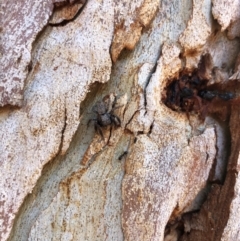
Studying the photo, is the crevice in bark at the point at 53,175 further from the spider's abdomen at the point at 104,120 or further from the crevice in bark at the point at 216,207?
the crevice in bark at the point at 216,207

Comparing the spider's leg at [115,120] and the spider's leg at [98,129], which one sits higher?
the spider's leg at [115,120]

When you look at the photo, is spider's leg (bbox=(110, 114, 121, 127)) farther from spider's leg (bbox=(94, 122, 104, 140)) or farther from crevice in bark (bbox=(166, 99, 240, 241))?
crevice in bark (bbox=(166, 99, 240, 241))

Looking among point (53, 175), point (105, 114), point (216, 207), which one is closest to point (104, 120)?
point (105, 114)

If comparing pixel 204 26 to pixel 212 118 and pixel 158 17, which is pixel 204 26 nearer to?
pixel 158 17

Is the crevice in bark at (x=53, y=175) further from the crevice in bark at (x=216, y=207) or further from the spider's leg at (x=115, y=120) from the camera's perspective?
the crevice in bark at (x=216, y=207)

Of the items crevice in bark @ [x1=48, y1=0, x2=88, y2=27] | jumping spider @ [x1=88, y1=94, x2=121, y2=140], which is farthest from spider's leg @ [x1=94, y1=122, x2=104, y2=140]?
crevice in bark @ [x1=48, y1=0, x2=88, y2=27]

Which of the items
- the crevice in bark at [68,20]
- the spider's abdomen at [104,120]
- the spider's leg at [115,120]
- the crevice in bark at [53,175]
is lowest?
the crevice in bark at [53,175]

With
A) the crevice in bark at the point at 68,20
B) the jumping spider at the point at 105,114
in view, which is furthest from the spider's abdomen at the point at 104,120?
the crevice in bark at the point at 68,20
